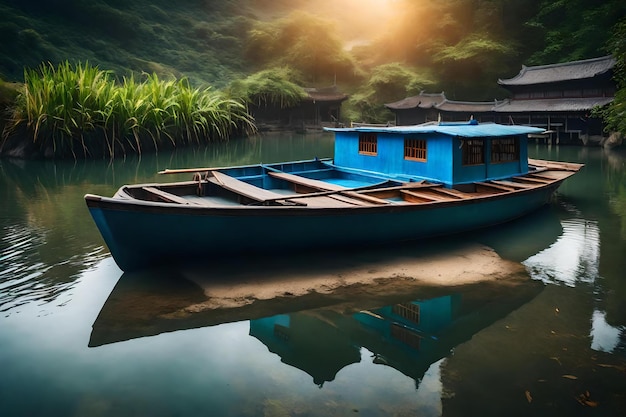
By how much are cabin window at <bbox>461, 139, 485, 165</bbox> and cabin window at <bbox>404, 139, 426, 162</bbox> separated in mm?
831

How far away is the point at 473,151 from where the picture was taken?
1055 cm

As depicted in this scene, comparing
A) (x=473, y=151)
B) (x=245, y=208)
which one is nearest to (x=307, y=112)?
(x=473, y=151)

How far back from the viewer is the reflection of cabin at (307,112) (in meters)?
44.8

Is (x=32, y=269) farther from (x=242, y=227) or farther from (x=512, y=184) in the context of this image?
(x=512, y=184)

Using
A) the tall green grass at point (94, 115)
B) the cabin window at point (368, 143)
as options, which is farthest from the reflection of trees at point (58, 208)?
the cabin window at point (368, 143)

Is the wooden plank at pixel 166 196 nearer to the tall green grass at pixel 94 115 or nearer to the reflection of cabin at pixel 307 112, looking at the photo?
the tall green grass at pixel 94 115

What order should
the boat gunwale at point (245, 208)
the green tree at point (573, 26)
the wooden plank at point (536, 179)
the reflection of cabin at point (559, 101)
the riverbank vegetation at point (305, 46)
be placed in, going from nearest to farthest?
the boat gunwale at point (245, 208) → the wooden plank at point (536, 179) → the reflection of cabin at point (559, 101) → the green tree at point (573, 26) → the riverbank vegetation at point (305, 46)

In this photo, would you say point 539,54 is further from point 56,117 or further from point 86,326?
point 86,326

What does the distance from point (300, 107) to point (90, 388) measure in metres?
43.0

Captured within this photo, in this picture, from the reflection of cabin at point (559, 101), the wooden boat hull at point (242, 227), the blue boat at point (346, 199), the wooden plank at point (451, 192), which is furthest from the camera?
the reflection of cabin at point (559, 101)

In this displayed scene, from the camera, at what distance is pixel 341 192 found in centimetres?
934

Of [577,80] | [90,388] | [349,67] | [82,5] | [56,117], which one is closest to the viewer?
[90,388]

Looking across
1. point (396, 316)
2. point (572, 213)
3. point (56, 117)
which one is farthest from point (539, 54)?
point (396, 316)

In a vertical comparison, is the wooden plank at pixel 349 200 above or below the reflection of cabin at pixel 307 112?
below
